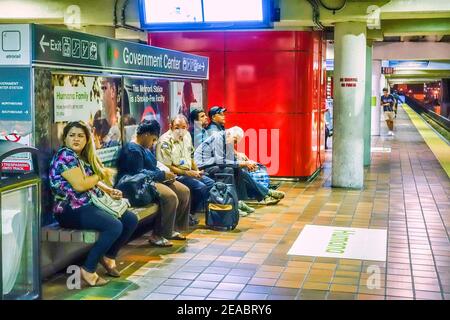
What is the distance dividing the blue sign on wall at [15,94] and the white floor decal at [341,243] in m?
2.91

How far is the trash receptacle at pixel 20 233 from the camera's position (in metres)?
4.21

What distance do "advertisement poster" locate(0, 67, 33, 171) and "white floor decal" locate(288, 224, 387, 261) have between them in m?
2.78

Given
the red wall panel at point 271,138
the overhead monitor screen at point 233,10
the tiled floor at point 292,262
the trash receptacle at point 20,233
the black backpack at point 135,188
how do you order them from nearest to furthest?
the trash receptacle at point 20,233, the tiled floor at point 292,262, the black backpack at point 135,188, the overhead monitor screen at point 233,10, the red wall panel at point 271,138

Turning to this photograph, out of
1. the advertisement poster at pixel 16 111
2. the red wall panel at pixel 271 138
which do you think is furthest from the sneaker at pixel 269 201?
the advertisement poster at pixel 16 111

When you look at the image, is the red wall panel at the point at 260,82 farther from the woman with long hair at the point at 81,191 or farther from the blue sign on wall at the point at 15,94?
the blue sign on wall at the point at 15,94

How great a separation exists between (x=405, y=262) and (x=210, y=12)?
5.03 m

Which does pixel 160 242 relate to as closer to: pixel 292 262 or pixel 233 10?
pixel 292 262

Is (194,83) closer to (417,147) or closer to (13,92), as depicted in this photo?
(13,92)

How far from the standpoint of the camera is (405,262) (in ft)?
19.7

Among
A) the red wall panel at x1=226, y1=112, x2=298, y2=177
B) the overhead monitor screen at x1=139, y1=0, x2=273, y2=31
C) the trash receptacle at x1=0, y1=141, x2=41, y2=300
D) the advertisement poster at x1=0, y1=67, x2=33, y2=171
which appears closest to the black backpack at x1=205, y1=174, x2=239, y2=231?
the advertisement poster at x1=0, y1=67, x2=33, y2=171

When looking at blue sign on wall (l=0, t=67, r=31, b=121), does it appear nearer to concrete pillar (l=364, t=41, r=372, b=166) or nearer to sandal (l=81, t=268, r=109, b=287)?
sandal (l=81, t=268, r=109, b=287)

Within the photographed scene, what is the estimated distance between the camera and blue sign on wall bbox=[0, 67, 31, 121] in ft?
16.1

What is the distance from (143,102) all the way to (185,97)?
57.2 inches

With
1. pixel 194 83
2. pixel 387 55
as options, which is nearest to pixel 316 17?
pixel 194 83
